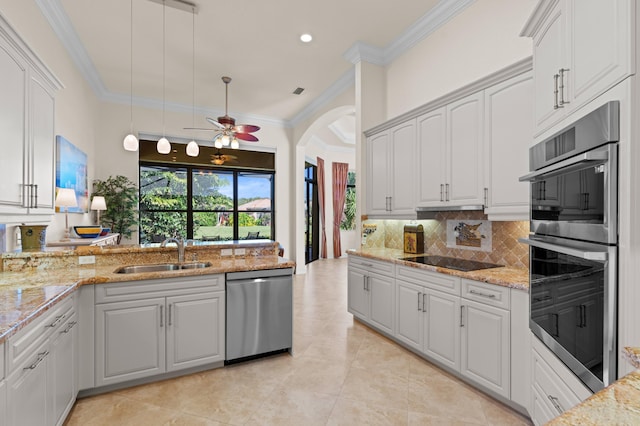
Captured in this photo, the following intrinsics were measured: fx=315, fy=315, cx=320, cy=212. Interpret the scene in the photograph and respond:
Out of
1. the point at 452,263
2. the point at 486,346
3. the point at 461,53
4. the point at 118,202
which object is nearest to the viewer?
the point at 486,346

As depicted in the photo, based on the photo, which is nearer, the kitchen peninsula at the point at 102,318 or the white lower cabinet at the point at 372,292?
the kitchen peninsula at the point at 102,318

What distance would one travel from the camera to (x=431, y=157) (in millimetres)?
3229

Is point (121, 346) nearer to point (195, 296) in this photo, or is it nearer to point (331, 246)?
point (195, 296)

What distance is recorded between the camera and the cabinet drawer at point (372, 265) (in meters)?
3.29

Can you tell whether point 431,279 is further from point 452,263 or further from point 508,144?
point 508,144

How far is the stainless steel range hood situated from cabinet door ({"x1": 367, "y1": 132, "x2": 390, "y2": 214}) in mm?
440

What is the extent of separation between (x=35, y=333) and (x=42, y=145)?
1.39m

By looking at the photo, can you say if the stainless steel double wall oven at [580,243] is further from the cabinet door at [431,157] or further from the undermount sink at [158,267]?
the undermount sink at [158,267]

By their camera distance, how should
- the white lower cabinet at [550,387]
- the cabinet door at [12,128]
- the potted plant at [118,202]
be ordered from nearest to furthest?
the white lower cabinet at [550,387] < the cabinet door at [12,128] < the potted plant at [118,202]

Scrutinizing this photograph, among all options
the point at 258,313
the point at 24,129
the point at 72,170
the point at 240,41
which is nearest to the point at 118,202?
the point at 72,170

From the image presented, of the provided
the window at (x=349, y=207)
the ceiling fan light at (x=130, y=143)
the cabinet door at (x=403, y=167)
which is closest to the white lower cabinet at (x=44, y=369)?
the ceiling fan light at (x=130, y=143)

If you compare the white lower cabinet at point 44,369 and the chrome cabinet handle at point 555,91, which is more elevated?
the chrome cabinet handle at point 555,91

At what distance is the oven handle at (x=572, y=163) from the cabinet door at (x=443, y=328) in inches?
50.7

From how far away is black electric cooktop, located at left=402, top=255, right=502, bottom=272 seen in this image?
2.71 metres
